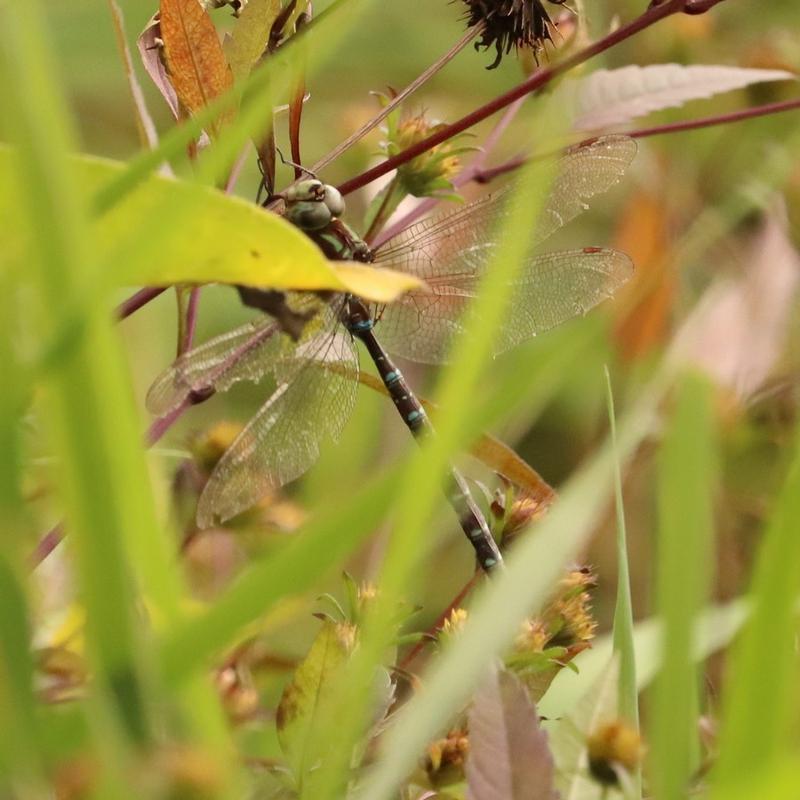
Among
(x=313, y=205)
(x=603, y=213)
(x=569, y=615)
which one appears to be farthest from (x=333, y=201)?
(x=603, y=213)

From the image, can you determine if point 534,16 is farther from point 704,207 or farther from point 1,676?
point 704,207

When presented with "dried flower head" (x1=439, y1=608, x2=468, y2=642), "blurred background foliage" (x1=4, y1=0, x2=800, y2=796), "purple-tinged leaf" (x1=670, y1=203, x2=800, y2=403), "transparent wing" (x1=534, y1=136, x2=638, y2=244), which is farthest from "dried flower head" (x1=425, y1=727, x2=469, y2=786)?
"purple-tinged leaf" (x1=670, y1=203, x2=800, y2=403)

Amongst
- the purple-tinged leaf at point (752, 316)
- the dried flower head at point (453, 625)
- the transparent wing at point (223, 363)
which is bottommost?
the purple-tinged leaf at point (752, 316)

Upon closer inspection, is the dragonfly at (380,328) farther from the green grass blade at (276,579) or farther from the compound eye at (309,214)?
the green grass blade at (276,579)

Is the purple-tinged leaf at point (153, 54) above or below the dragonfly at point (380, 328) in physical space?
above

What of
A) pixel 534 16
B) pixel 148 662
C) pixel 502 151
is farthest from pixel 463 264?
pixel 502 151

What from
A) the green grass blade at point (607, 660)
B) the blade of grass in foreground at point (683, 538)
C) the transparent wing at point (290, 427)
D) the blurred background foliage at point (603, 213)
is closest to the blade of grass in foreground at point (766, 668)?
the blade of grass in foreground at point (683, 538)
